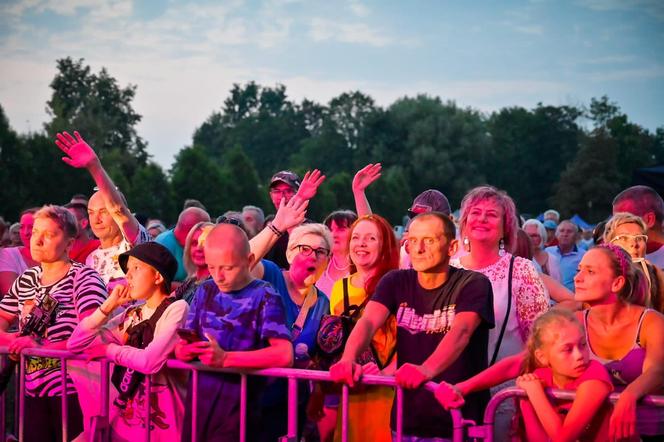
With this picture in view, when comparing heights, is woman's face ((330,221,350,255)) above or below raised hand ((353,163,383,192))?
below

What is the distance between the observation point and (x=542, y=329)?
4414mm

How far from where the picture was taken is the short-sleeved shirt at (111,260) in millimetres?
7211

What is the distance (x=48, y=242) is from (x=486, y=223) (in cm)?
271

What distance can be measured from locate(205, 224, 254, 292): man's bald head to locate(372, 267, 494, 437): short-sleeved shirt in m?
0.73

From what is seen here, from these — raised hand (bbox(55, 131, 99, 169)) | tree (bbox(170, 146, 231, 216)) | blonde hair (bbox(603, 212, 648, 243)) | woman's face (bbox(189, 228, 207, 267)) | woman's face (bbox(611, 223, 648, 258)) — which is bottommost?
woman's face (bbox(189, 228, 207, 267))

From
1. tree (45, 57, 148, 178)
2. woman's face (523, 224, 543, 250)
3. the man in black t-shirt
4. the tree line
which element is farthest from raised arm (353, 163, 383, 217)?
tree (45, 57, 148, 178)

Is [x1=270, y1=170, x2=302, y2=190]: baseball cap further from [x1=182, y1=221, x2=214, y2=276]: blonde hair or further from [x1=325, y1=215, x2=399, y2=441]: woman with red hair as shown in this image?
[x1=325, y1=215, x2=399, y2=441]: woman with red hair

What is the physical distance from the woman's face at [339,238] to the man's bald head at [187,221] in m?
1.54

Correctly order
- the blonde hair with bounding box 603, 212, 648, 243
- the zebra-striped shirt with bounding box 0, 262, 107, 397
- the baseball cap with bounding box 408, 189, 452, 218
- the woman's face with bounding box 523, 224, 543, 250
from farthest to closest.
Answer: the woman's face with bounding box 523, 224, 543, 250, the baseball cap with bounding box 408, 189, 452, 218, the blonde hair with bounding box 603, 212, 648, 243, the zebra-striped shirt with bounding box 0, 262, 107, 397

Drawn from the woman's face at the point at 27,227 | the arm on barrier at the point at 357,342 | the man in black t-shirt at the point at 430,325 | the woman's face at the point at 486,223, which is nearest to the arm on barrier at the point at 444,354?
the man in black t-shirt at the point at 430,325

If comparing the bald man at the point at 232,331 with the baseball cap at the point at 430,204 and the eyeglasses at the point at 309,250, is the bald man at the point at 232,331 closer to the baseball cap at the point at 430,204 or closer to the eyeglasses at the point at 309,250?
the eyeglasses at the point at 309,250

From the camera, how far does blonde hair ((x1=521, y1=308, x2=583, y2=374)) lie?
438 cm

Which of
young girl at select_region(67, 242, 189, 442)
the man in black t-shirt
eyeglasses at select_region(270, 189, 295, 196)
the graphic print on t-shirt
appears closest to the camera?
the man in black t-shirt

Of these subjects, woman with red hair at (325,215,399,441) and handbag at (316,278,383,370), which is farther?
handbag at (316,278,383,370)
